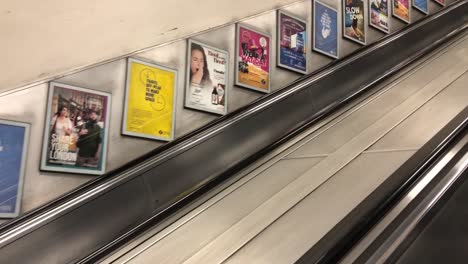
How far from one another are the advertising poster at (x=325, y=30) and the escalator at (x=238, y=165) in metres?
0.40

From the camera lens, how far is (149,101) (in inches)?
125

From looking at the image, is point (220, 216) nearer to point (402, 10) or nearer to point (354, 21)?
point (354, 21)

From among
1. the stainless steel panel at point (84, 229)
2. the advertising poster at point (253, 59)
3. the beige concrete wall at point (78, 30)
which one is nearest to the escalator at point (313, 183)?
the stainless steel panel at point (84, 229)

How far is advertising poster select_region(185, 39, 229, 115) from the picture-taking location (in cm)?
348

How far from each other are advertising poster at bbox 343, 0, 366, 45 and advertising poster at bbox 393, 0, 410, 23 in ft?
3.11

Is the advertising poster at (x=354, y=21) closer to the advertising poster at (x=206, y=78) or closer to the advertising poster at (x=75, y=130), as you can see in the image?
the advertising poster at (x=206, y=78)

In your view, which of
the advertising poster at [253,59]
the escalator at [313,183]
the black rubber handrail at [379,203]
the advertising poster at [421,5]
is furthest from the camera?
the advertising poster at [421,5]

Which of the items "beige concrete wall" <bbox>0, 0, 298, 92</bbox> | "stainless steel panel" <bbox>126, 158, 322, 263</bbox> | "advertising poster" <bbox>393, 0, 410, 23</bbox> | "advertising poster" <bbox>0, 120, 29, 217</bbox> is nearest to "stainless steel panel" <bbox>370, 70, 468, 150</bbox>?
"stainless steel panel" <bbox>126, 158, 322, 263</bbox>

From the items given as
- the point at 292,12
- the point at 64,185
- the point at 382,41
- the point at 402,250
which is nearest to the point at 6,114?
the point at 64,185

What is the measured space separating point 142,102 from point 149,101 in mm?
68

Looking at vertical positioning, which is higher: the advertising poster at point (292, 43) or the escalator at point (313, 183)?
the advertising poster at point (292, 43)

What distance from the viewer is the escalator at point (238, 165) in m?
2.27

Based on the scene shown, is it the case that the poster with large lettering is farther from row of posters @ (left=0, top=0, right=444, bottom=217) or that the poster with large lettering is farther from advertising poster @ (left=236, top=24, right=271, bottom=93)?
advertising poster @ (left=236, top=24, right=271, bottom=93)

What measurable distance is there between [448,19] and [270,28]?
3884mm
